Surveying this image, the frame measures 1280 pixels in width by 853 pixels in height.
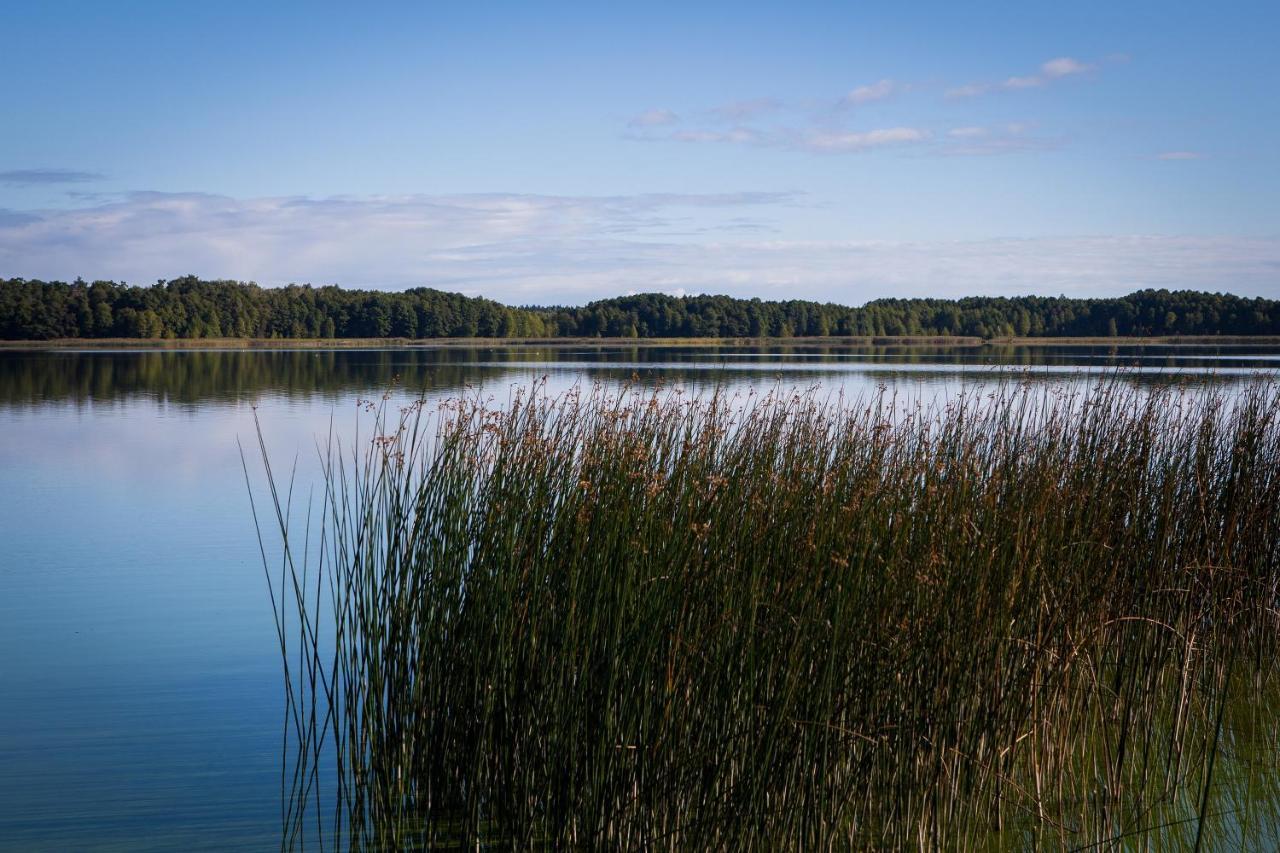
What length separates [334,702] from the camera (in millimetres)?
4059

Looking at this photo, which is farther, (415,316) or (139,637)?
(415,316)

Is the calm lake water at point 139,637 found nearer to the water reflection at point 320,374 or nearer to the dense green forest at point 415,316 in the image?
the water reflection at point 320,374

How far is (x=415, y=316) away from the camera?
99.0 metres

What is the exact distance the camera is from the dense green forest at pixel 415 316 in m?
80.9

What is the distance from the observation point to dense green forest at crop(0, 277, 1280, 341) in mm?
80938

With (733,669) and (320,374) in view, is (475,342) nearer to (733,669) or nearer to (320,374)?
(320,374)

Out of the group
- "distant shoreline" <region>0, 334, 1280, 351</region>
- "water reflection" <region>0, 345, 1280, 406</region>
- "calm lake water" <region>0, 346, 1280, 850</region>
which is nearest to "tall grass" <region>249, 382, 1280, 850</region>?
"calm lake water" <region>0, 346, 1280, 850</region>

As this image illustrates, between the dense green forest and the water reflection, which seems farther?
the dense green forest

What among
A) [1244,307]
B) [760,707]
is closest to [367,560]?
[760,707]

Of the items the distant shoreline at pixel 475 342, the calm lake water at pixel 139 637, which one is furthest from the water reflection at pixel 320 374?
the distant shoreline at pixel 475 342

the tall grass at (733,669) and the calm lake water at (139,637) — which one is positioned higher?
the tall grass at (733,669)

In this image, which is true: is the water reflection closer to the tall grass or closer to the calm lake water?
the calm lake water

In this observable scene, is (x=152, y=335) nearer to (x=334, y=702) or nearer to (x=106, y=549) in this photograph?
(x=106, y=549)

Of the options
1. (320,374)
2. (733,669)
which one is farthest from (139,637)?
(320,374)
